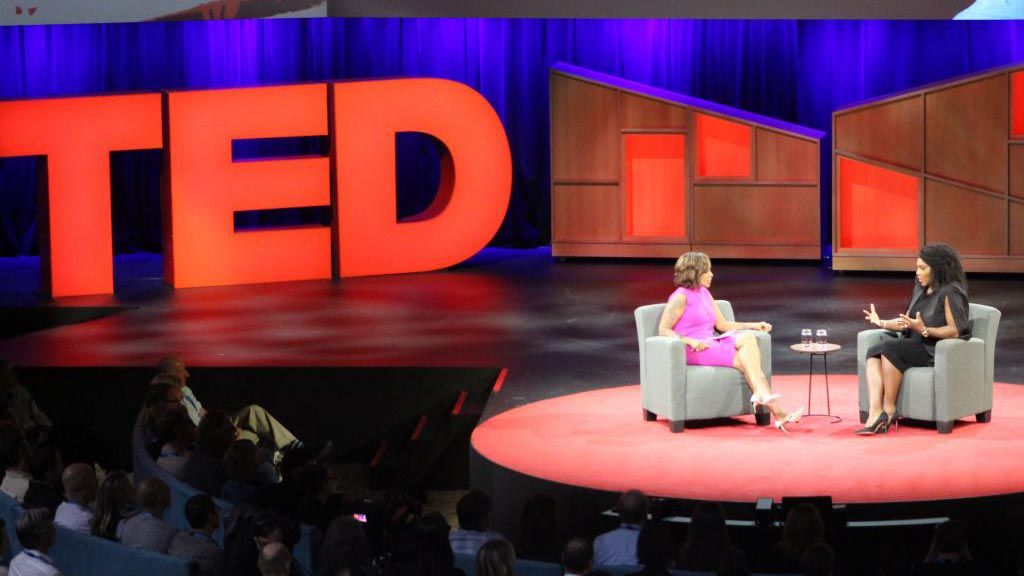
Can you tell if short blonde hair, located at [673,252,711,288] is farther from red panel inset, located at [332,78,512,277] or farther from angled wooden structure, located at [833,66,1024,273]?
red panel inset, located at [332,78,512,277]

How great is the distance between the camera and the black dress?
7.68 m

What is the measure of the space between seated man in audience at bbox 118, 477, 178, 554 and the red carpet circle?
1.81 meters

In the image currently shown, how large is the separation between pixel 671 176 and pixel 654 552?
32.4 ft

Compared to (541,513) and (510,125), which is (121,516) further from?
(510,125)

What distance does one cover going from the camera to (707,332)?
8.11 metres

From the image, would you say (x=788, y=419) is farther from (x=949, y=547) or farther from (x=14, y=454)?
(x=14, y=454)

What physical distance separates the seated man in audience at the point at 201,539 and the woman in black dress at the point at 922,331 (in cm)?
336

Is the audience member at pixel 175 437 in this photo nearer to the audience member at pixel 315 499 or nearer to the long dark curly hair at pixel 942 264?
the audience member at pixel 315 499

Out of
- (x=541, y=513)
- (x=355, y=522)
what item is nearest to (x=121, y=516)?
(x=355, y=522)

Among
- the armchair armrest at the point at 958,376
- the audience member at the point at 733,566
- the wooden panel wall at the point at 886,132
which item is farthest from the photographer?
the wooden panel wall at the point at 886,132

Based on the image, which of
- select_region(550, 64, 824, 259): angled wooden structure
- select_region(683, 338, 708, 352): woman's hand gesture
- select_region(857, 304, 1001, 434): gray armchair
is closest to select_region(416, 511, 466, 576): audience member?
select_region(683, 338, 708, 352): woman's hand gesture

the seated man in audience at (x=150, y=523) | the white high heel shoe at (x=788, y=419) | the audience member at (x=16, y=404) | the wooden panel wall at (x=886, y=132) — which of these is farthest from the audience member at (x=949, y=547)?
the wooden panel wall at (x=886, y=132)

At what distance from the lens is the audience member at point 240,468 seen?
629cm

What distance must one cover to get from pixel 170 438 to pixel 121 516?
133cm
